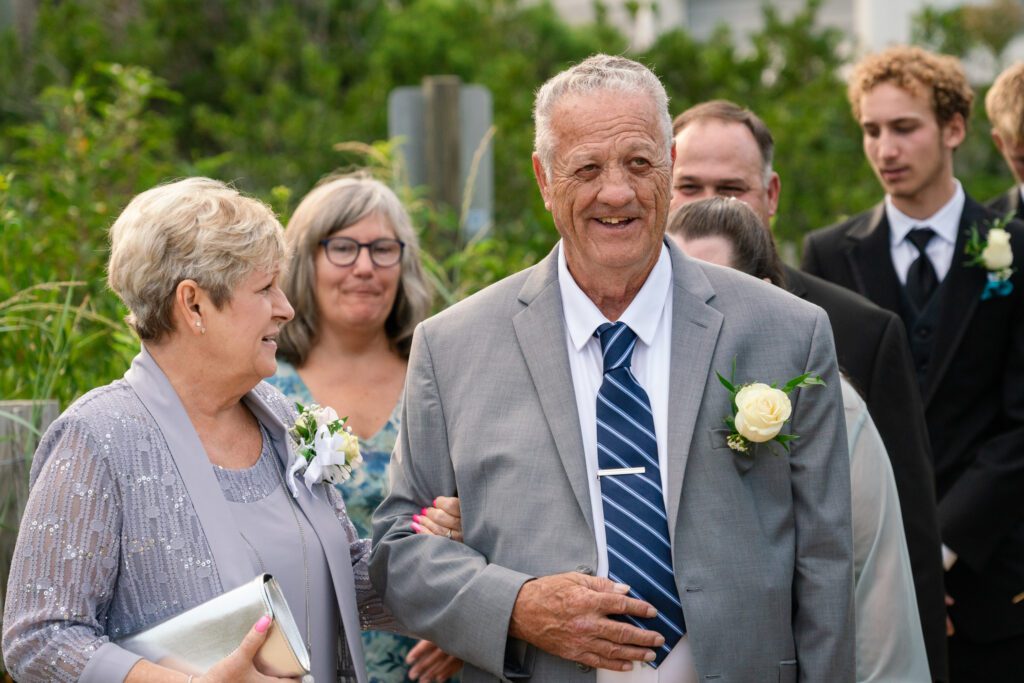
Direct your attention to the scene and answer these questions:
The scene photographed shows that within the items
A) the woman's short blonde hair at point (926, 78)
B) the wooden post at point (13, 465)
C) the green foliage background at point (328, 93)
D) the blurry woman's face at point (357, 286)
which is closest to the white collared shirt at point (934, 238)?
the woman's short blonde hair at point (926, 78)

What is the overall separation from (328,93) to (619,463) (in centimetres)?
687

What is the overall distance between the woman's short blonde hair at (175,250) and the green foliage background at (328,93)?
298cm

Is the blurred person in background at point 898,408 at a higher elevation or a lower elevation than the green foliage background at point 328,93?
lower

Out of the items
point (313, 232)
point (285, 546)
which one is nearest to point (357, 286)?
point (313, 232)

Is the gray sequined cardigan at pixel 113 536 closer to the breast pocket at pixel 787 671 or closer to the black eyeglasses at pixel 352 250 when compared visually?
the breast pocket at pixel 787 671

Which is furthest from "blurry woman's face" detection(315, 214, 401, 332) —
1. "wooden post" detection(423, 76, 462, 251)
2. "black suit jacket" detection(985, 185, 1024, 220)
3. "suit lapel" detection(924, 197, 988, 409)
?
"black suit jacket" detection(985, 185, 1024, 220)

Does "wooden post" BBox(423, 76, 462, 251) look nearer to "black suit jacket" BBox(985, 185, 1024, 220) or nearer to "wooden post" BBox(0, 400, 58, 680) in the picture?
"black suit jacket" BBox(985, 185, 1024, 220)

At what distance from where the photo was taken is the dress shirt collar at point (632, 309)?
316 centimetres

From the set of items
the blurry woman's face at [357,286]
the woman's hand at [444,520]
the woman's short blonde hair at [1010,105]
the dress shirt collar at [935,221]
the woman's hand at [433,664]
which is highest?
the woman's short blonde hair at [1010,105]

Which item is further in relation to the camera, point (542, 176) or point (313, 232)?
point (313, 232)

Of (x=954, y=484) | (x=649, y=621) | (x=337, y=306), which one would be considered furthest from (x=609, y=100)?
(x=954, y=484)

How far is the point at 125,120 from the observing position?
277 inches

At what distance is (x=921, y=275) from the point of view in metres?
5.02

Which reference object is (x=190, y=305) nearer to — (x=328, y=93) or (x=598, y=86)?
(x=598, y=86)
